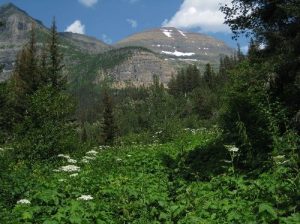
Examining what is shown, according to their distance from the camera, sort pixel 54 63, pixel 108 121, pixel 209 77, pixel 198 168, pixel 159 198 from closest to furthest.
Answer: pixel 159 198, pixel 198 168, pixel 54 63, pixel 108 121, pixel 209 77

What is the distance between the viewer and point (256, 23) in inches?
711

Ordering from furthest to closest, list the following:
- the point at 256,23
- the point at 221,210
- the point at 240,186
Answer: the point at 256,23, the point at 240,186, the point at 221,210

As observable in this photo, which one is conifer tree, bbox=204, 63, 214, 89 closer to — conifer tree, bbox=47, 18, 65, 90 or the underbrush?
conifer tree, bbox=47, 18, 65, 90

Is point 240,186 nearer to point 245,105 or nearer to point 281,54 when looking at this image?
point 281,54

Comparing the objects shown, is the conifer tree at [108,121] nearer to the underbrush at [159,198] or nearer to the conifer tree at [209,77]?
the underbrush at [159,198]

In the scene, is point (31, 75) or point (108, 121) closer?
point (31, 75)

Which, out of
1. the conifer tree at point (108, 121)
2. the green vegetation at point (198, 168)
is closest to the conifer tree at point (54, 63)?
the conifer tree at point (108, 121)

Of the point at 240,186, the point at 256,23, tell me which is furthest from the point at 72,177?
the point at 256,23

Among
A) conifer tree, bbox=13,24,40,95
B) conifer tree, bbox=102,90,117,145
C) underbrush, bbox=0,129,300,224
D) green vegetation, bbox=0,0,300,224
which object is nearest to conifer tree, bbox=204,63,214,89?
conifer tree, bbox=102,90,117,145

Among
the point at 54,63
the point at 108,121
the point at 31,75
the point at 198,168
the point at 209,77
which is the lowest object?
the point at 108,121

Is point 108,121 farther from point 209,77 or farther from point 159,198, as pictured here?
point 209,77

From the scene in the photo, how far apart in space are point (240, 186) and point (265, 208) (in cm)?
255

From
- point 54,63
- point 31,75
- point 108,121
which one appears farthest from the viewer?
point 108,121

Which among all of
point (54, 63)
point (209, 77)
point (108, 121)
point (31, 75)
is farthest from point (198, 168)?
point (209, 77)
